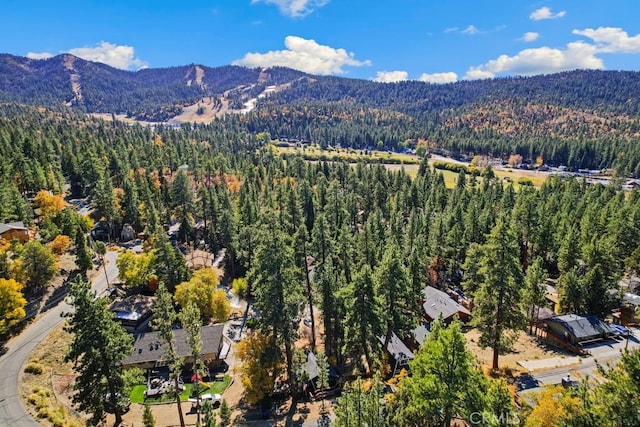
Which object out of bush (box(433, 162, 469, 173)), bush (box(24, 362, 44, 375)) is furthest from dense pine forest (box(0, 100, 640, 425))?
bush (box(433, 162, 469, 173))

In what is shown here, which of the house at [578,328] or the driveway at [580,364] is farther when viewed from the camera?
the house at [578,328]

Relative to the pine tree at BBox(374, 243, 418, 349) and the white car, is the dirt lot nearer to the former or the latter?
the pine tree at BBox(374, 243, 418, 349)

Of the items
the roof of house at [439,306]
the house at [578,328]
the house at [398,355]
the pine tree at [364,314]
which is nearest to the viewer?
the pine tree at [364,314]

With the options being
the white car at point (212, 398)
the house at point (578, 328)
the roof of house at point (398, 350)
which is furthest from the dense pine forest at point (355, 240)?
the white car at point (212, 398)

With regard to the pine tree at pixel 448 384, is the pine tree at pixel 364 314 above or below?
below

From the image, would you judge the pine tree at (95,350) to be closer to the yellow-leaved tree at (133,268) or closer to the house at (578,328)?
the yellow-leaved tree at (133,268)

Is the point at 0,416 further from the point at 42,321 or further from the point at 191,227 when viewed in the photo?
the point at 191,227
